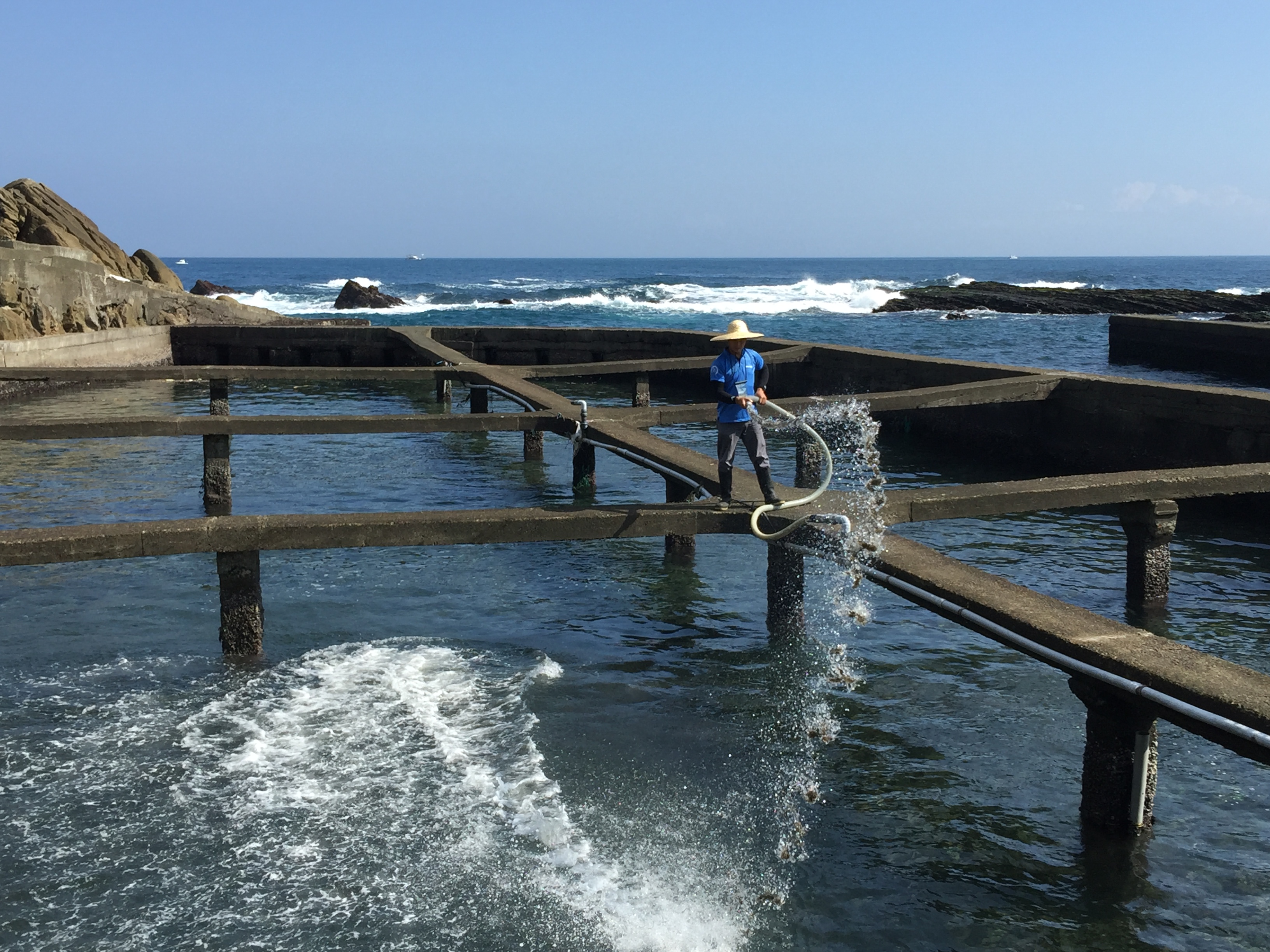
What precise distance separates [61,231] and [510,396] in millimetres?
20431

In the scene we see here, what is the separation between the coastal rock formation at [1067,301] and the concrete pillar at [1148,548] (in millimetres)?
42351

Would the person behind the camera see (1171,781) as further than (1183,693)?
Yes

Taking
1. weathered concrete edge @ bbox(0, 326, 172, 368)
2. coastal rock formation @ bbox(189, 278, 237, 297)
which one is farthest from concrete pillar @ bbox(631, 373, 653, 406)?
coastal rock formation @ bbox(189, 278, 237, 297)

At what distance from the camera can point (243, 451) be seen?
58.2 ft

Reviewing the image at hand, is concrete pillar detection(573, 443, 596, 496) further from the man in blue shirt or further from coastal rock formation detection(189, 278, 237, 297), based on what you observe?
coastal rock formation detection(189, 278, 237, 297)

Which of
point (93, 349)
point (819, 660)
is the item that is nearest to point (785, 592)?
point (819, 660)

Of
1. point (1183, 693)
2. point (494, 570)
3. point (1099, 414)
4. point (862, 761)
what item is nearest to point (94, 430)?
point (494, 570)

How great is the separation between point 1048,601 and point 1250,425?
8170mm

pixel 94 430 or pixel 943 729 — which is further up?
pixel 94 430

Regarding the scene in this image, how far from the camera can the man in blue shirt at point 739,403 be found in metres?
7.53

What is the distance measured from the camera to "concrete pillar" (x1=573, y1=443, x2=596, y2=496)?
1417 centimetres

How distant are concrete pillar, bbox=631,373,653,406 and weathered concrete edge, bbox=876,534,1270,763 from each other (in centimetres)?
1208

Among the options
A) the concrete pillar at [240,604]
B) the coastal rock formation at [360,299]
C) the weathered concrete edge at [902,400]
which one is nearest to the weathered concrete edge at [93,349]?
the weathered concrete edge at [902,400]

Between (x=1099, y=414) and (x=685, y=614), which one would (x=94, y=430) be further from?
(x=1099, y=414)
